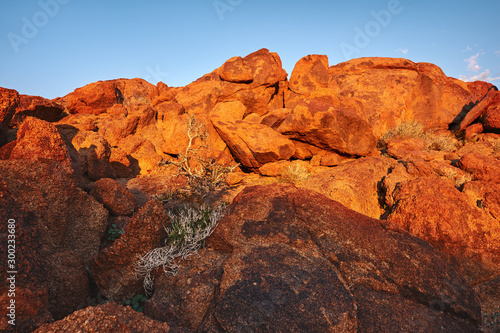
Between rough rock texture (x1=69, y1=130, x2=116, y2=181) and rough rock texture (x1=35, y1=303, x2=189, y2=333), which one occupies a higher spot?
rough rock texture (x1=69, y1=130, x2=116, y2=181)

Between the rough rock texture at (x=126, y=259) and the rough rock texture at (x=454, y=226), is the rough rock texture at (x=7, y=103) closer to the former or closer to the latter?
the rough rock texture at (x=126, y=259)

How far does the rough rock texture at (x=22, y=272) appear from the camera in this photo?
2013 mm

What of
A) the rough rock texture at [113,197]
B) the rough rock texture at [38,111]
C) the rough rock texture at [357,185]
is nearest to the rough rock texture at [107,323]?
the rough rock texture at [113,197]

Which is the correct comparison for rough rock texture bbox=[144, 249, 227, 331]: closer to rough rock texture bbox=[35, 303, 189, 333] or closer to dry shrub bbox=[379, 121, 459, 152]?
rough rock texture bbox=[35, 303, 189, 333]

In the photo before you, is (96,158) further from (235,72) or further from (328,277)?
(235,72)

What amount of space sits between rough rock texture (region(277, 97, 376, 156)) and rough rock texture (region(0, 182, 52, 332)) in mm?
8141

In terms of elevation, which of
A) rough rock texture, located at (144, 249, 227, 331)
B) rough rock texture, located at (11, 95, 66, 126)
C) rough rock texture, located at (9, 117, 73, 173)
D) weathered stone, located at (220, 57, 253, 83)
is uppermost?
weathered stone, located at (220, 57, 253, 83)

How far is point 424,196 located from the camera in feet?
15.7

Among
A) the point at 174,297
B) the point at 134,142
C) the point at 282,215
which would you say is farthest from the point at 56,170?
the point at 134,142

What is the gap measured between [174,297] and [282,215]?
68.4 inches

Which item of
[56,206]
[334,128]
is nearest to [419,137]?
[334,128]

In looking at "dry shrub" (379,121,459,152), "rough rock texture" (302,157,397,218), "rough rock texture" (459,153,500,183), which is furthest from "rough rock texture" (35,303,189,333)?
"dry shrub" (379,121,459,152)

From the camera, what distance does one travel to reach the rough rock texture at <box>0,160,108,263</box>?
3355 millimetres

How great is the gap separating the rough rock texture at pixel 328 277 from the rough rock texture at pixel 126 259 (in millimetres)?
840
